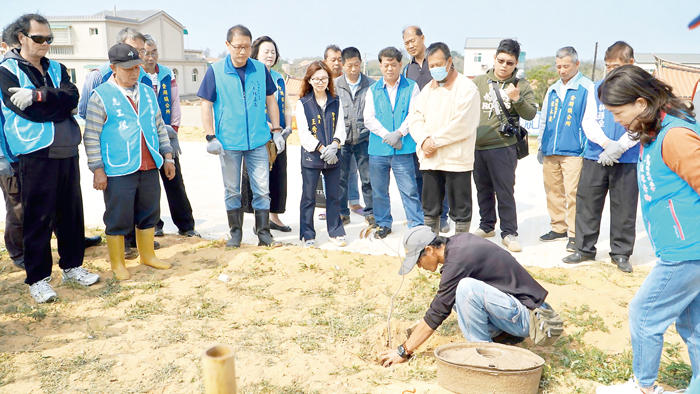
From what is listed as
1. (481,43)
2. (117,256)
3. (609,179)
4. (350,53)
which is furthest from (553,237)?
(481,43)

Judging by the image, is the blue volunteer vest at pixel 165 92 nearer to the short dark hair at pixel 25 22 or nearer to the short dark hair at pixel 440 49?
the short dark hair at pixel 25 22

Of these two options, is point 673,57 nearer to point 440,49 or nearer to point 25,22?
point 440,49

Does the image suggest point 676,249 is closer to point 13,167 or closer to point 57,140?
point 57,140

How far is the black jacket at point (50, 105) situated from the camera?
4320mm

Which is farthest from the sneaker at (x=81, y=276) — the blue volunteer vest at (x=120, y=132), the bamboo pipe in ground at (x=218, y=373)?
the bamboo pipe in ground at (x=218, y=373)

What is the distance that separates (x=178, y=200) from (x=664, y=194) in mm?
4874

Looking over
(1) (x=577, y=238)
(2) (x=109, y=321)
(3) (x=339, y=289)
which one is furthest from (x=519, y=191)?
(2) (x=109, y=321)

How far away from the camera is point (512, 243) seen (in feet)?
19.1

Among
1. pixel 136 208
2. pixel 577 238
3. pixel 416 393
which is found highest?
pixel 136 208

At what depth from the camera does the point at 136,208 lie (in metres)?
5.16

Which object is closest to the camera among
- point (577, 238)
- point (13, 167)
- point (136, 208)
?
point (13, 167)

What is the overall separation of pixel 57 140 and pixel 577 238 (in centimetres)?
476

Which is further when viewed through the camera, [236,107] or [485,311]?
[236,107]

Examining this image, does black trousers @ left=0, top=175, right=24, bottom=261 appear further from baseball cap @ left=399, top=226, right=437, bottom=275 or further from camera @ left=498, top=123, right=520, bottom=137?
camera @ left=498, top=123, right=520, bottom=137
